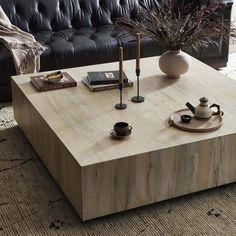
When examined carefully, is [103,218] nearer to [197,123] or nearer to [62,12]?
[197,123]

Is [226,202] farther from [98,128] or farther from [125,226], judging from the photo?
[98,128]

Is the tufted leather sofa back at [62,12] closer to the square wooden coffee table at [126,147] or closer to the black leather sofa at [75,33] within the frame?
the black leather sofa at [75,33]

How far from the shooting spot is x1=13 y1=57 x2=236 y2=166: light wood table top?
8.32 ft

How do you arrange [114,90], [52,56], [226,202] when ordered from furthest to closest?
1. [52,56]
2. [114,90]
3. [226,202]

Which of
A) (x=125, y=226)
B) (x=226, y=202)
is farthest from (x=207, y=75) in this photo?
(x=125, y=226)

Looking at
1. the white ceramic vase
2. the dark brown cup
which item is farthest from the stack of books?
the dark brown cup

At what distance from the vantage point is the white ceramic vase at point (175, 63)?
3260mm

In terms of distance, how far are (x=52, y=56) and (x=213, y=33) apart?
1246 mm

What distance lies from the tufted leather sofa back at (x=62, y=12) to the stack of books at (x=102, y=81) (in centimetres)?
122

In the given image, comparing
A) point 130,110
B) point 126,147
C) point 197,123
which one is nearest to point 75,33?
point 130,110

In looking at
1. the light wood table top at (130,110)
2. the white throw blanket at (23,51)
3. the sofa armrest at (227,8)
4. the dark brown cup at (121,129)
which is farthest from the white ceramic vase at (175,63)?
the sofa armrest at (227,8)

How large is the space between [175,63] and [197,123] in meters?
0.63

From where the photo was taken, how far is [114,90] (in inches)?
125

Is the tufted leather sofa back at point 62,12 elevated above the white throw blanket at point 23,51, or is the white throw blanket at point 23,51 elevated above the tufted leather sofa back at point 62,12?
the tufted leather sofa back at point 62,12
